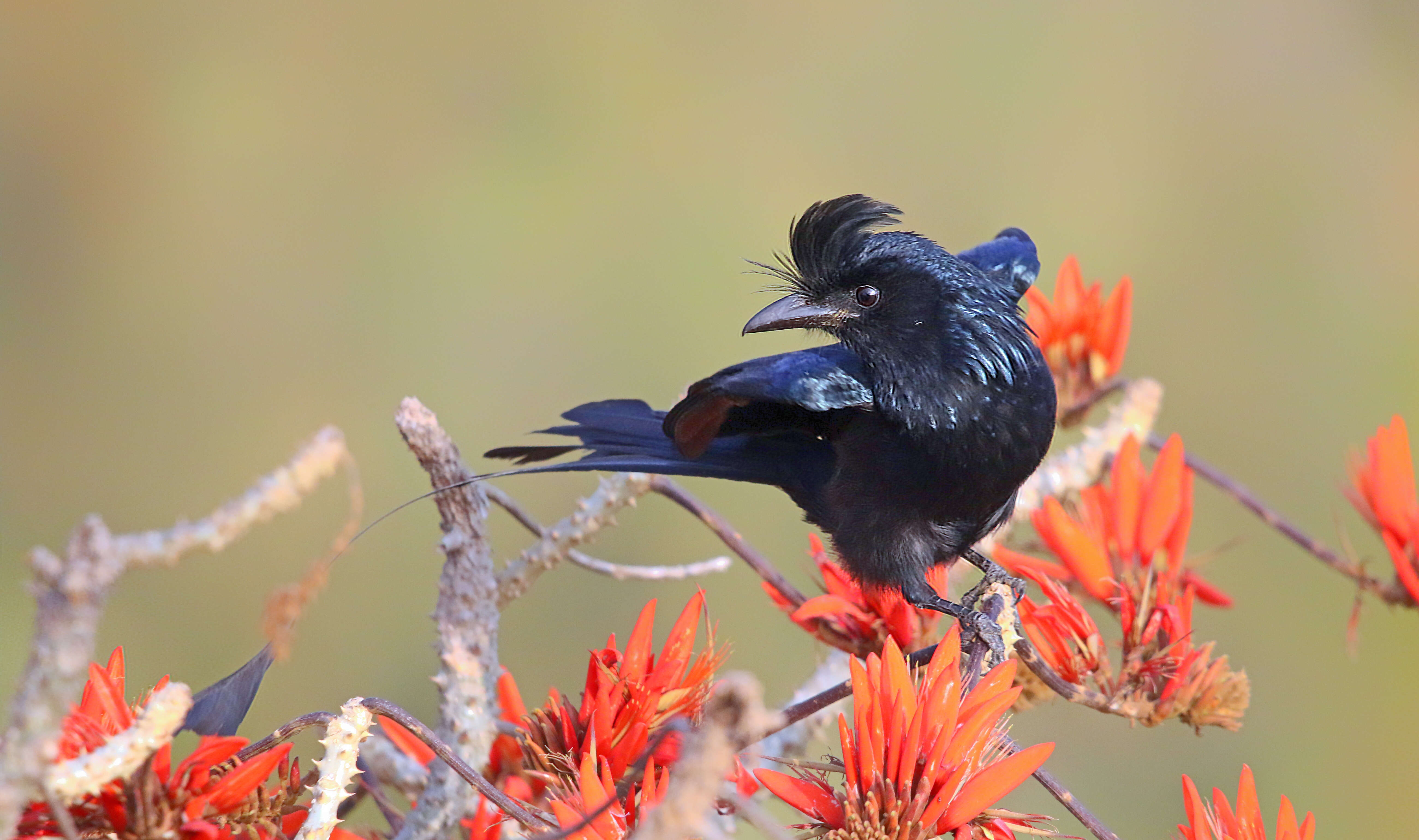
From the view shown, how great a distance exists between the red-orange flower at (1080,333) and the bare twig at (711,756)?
25.3 inches

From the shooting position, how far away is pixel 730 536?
2.36 feet

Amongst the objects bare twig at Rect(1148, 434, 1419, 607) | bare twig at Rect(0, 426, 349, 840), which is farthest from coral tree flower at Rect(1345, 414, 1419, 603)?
bare twig at Rect(0, 426, 349, 840)

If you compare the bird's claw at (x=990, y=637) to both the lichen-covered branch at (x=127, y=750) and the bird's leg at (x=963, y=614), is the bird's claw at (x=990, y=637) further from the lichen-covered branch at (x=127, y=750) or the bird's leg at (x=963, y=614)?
the lichen-covered branch at (x=127, y=750)

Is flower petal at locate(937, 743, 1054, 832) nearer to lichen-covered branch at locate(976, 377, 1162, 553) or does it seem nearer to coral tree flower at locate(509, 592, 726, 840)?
coral tree flower at locate(509, 592, 726, 840)

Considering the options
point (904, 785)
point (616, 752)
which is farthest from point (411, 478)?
point (904, 785)

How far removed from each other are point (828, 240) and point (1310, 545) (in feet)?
1.33

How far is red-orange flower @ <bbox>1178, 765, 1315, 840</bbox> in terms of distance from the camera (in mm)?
529

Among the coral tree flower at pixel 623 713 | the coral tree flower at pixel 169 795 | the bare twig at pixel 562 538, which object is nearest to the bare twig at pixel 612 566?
the bare twig at pixel 562 538

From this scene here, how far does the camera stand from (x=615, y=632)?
1602mm

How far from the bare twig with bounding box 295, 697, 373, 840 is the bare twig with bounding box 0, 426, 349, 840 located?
0.10 metres

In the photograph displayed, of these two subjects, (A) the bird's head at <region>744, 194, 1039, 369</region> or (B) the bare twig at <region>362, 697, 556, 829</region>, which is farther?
(A) the bird's head at <region>744, 194, 1039, 369</region>

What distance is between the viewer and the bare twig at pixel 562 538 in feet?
2.32

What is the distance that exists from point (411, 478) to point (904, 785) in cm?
122

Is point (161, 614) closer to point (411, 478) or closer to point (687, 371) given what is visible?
point (411, 478)
